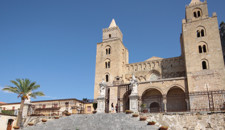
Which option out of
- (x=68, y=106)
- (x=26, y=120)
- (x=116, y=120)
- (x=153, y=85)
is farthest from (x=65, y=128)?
(x=68, y=106)

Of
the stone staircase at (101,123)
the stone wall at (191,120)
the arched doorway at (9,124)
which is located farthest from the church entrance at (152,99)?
the arched doorway at (9,124)

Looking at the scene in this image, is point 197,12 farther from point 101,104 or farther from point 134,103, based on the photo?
point 101,104

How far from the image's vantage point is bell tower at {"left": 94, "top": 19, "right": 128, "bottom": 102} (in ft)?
119

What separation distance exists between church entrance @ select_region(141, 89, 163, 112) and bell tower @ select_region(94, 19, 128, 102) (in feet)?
18.1

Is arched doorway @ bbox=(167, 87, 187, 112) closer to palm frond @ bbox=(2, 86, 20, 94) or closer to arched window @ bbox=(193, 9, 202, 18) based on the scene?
arched window @ bbox=(193, 9, 202, 18)

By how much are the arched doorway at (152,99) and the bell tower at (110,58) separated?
5525 millimetres

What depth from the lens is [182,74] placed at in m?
33.0

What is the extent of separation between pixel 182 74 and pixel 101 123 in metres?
20.0

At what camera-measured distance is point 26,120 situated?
2689cm

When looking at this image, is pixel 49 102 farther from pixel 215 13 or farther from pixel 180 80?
pixel 215 13

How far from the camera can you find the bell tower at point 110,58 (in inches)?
1426

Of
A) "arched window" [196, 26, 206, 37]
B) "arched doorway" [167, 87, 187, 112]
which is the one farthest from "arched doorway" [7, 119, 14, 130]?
"arched window" [196, 26, 206, 37]

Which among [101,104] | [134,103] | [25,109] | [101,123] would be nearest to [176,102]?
[134,103]

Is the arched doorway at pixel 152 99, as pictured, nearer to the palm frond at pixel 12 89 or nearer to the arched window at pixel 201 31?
the arched window at pixel 201 31
